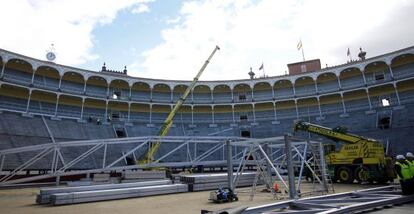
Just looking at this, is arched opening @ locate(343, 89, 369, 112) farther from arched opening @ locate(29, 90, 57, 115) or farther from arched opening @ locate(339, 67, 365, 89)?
arched opening @ locate(29, 90, 57, 115)

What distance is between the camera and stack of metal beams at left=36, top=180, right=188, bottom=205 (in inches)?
541

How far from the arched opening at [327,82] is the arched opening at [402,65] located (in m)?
8.93

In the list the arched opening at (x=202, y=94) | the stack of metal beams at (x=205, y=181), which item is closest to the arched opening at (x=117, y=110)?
the arched opening at (x=202, y=94)

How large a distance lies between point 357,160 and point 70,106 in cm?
4331

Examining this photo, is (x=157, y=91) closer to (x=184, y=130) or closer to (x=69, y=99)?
(x=184, y=130)

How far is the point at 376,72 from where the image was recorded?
47.4 meters

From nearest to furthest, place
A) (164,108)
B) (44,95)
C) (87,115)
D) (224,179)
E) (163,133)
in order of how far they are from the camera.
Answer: (224,179)
(163,133)
(44,95)
(87,115)
(164,108)

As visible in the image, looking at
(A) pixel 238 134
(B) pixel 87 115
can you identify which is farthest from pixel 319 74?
(B) pixel 87 115

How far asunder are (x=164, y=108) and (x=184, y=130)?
6766 millimetres

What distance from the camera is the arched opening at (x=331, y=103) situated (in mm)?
49375

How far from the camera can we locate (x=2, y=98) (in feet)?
131

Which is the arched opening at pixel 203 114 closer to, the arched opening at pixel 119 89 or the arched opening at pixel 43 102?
the arched opening at pixel 119 89

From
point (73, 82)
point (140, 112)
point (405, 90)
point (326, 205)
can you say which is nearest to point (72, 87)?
point (73, 82)

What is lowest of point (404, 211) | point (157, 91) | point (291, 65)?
point (404, 211)
